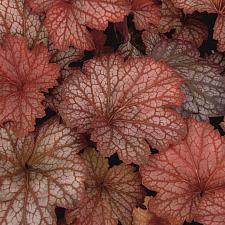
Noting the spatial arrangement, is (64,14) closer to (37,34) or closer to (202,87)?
(37,34)

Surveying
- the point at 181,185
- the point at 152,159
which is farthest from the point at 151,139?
the point at 181,185

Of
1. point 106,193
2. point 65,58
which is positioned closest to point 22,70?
point 65,58

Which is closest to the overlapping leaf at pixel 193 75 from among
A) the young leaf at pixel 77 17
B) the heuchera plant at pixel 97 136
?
the heuchera plant at pixel 97 136

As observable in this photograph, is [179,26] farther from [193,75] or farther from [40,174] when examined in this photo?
[40,174]

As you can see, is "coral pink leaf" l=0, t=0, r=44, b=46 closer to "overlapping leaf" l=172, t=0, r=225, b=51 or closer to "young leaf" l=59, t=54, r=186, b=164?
"young leaf" l=59, t=54, r=186, b=164

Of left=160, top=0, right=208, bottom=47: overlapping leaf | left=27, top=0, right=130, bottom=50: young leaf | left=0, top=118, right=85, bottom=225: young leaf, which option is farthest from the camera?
left=160, top=0, right=208, bottom=47: overlapping leaf

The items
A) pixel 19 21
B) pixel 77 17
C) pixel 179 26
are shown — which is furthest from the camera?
pixel 179 26

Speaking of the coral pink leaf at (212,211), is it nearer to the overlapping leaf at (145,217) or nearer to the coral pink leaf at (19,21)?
the overlapping leaf at (145,217)

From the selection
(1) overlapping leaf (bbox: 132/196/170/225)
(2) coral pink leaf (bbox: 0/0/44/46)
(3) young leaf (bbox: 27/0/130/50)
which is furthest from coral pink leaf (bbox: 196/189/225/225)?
(2) coral pink leaf (bbox: 0/0/44/46)
